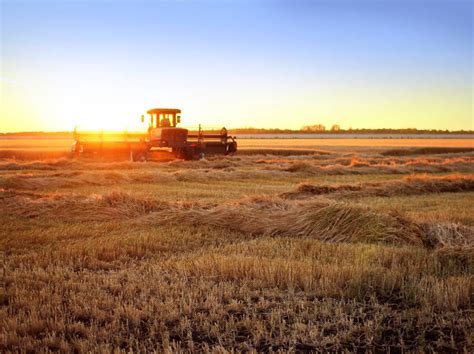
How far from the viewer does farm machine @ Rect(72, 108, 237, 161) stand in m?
33.9

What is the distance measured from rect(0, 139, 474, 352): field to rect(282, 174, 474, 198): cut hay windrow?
2.76 meters

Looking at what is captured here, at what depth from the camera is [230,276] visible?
6441 mm

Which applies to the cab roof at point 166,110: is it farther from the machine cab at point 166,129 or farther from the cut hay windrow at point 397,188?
the cut hay windrow at point 397,188

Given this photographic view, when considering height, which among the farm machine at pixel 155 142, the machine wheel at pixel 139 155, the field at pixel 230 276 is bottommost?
the field at pixel 230 276

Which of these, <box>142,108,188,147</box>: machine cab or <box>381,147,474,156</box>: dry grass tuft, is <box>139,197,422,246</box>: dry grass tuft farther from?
<box>381,147,474,156</box>: dry grass tuft

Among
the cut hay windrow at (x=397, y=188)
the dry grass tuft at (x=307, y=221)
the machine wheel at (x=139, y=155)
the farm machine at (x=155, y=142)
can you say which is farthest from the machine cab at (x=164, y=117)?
the dry grass tuft at (x=307, y=221)

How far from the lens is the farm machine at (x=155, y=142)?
33.9 meters

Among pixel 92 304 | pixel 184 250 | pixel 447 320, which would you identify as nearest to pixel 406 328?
pixel 447 320

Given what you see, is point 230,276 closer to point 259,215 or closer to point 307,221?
point 307,221

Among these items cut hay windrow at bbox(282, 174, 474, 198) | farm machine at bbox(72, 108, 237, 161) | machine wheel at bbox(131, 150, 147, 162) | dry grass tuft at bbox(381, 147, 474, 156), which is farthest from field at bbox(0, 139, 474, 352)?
dry grass tuft at bbox(381, 147, 474, 156)

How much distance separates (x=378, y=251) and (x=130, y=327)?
402 centimetres

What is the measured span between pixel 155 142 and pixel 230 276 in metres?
28.9

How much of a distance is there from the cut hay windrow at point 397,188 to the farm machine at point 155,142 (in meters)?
18.5

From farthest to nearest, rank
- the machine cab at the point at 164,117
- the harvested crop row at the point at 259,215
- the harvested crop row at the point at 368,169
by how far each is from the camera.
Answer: the machine cab at the point at 164,117 < the harvested crop row at the point at 368,169 < the harvested crop row at the point at 259,215
